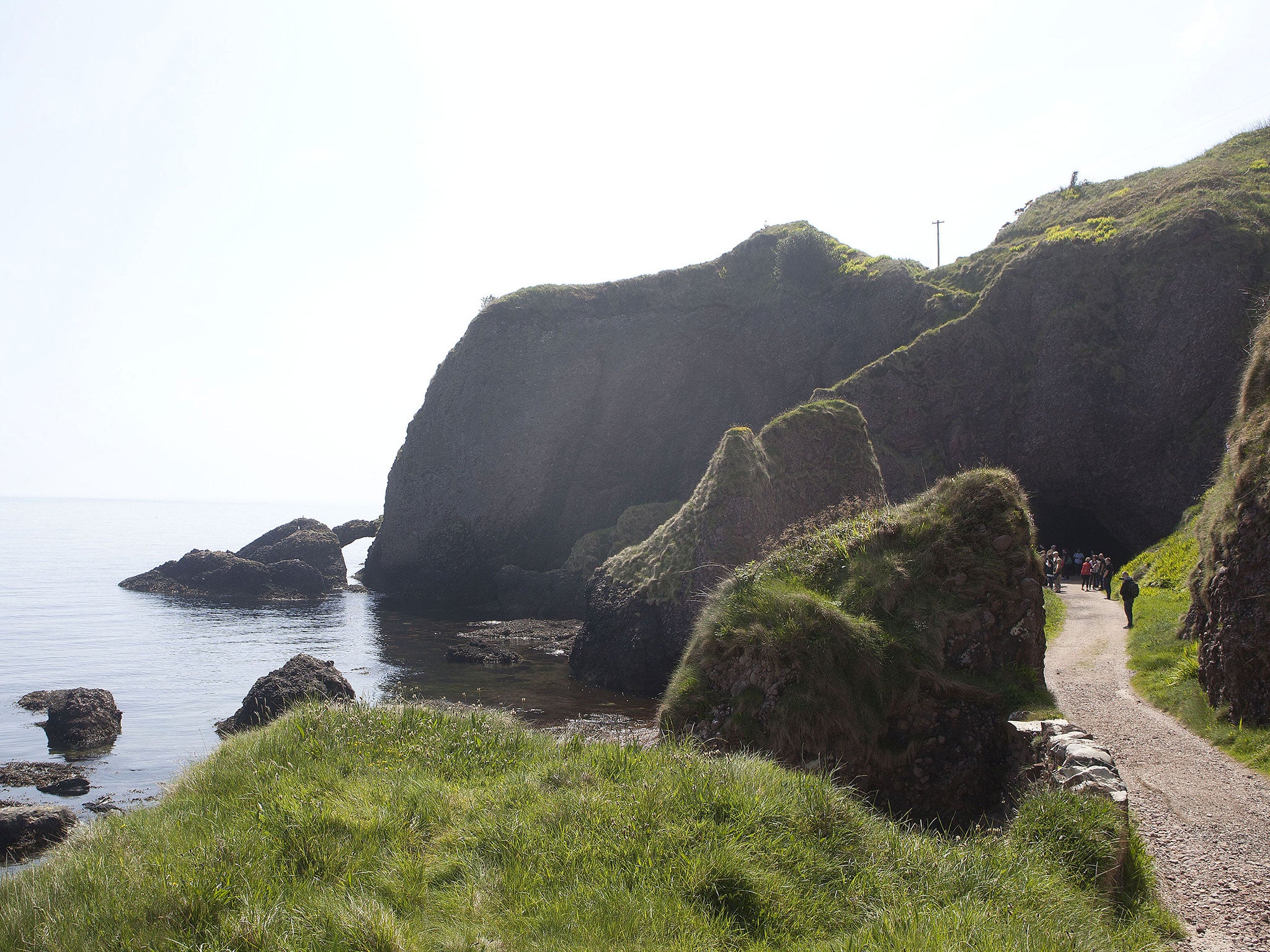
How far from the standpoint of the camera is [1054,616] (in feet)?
82.7

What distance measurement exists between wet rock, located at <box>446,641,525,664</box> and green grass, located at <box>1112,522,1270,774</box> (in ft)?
70.1

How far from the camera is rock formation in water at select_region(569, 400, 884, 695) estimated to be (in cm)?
2495

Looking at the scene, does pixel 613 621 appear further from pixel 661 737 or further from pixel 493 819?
pixel 493 819

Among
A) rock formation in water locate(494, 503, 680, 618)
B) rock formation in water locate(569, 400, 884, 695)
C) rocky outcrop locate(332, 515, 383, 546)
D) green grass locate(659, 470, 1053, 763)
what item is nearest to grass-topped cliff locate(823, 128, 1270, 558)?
rock formation in water locate(494, 503, 680, 618)

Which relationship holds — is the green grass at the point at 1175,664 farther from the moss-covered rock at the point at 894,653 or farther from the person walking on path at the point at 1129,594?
the moss-covered rock at the point at 894,653

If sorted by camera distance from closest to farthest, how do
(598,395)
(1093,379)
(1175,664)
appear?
(1175,664), (1093,379), (598,395)

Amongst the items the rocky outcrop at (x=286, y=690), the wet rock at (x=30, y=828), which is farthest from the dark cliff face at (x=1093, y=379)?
the wet rock at (x=30, y=828)

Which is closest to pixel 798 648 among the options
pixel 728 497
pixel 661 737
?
pixel 661 737

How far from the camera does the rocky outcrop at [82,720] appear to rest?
20.9 metres

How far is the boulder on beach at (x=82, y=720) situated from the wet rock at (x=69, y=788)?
3.29m

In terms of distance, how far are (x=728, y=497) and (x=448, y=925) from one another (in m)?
21.0

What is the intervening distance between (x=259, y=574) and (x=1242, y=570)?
194ft

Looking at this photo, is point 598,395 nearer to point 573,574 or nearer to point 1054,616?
point 573,574

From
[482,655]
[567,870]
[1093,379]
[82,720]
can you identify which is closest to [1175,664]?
[567,870]
